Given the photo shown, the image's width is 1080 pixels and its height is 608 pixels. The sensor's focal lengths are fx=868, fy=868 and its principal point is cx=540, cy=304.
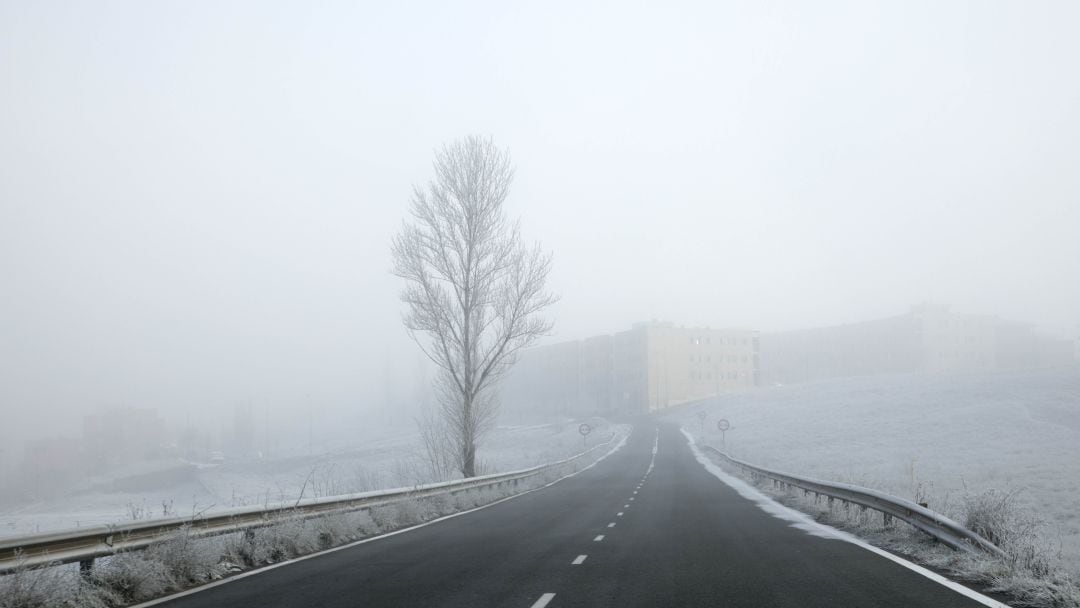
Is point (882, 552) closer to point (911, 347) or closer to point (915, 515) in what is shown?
point (915, 515)

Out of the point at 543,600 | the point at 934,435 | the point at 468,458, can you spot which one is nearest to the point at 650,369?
the point at 934,435

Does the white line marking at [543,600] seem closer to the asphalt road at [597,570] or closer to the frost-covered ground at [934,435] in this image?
the asphalt road at [597,570]

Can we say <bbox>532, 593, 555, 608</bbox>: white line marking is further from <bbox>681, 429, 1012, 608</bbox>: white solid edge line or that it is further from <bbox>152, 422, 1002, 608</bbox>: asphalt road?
<bbox>681, 429, 1012, 608</bbox>: white solid edge line

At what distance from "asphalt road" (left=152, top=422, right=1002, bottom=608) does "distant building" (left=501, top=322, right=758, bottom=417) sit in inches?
4746

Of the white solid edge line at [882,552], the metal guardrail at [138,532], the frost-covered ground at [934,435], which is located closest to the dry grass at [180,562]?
the metal guardrail at [138,532]

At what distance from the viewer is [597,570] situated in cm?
1110

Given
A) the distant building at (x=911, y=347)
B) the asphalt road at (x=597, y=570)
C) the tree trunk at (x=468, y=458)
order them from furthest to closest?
1. the distant building at (x=911, y=347)
2. the tree trunk at (x=468, y=458)
3. the asphalt road at (x=597, y=570)

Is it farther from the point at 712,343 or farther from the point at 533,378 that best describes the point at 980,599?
the point at 533,378

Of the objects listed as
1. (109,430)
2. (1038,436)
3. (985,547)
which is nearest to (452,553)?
(985,547)

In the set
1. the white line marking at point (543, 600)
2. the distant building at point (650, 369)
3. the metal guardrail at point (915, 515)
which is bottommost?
the white line marking at point (543, 600)

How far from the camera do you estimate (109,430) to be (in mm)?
150500

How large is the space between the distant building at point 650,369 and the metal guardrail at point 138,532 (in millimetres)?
123808

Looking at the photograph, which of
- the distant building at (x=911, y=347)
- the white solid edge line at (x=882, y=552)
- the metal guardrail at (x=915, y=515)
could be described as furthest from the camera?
the distant building at (x=911, y=347)

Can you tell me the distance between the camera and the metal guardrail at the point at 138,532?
27.1ft
